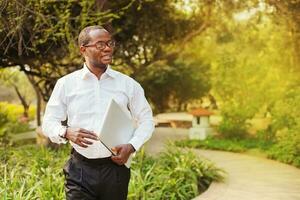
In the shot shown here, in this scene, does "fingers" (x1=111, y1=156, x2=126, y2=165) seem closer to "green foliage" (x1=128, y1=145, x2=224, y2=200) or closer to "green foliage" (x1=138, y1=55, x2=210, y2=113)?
"green foliage" (x1=128, y1=145, x2=224, y2=200)

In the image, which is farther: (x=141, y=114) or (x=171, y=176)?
(x=171, y=176)

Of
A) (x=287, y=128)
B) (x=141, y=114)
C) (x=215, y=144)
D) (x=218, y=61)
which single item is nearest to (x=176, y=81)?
(x=218, y=61)

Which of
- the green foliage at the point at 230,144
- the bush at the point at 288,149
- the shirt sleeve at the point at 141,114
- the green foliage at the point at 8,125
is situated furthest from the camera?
the green foliage at the point at 8,125

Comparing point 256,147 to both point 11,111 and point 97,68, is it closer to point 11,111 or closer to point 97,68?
point 97,68

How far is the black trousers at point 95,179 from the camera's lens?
263 cm

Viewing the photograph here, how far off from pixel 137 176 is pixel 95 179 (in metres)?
→ 3.25

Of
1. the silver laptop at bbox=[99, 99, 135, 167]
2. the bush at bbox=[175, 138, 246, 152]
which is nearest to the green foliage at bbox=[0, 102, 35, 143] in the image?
the bush at bbox=[175, 138, 246, 152]

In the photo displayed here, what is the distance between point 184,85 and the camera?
19031mm

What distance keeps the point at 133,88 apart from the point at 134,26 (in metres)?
7.80

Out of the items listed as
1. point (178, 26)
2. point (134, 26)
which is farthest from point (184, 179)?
point (178, 26)

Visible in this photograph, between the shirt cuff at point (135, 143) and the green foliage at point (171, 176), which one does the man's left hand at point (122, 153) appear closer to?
the shirt cuff at point (135, 143)

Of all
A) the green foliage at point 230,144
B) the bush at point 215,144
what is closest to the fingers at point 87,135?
the green foliage at point 230,144

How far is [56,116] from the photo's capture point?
2662mm

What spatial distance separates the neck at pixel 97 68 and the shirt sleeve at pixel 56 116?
0.17 meters
